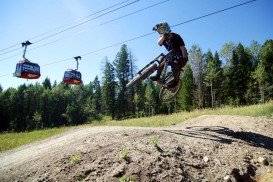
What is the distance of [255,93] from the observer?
55.3m

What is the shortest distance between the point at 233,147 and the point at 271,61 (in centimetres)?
5102

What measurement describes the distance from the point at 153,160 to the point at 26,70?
14.3 metres

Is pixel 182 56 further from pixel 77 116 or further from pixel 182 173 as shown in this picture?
pixel 77 116

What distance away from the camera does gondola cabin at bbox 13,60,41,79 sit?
19.2 m

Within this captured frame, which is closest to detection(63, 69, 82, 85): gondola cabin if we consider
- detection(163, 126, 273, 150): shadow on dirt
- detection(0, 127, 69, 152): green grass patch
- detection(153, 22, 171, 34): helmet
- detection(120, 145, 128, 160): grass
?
detection(0, 127, 69, 152): green grass patch

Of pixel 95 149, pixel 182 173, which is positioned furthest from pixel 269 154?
pixel 95 149

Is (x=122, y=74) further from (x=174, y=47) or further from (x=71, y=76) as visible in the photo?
(x=174, y=47)

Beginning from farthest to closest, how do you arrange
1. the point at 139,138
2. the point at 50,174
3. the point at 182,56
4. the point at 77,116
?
the point at 77,116 < the point at 182,56 < the point at 139,138 < the point at 50,174

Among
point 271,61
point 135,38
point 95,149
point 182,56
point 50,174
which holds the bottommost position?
point 50,174

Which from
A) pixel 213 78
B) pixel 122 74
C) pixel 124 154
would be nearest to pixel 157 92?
pixel 122 74

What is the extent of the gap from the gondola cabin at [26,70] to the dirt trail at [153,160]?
10.0 meters

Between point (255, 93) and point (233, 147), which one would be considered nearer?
point (233, 147)

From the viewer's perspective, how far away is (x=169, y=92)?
1357cm

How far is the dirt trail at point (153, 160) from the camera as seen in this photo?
25.9ft
